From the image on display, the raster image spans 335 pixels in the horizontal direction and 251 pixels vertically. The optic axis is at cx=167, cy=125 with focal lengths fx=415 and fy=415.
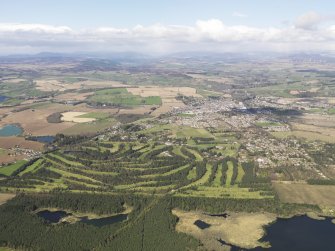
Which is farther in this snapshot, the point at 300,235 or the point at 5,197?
the point at 5,197

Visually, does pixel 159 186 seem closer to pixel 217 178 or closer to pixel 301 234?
pixel 217 178

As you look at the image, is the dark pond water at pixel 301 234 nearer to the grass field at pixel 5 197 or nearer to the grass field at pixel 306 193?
the grass field at pixel 306 193

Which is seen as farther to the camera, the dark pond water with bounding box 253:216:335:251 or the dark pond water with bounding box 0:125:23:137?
the dark pond water with bounding box 0:125:23:137

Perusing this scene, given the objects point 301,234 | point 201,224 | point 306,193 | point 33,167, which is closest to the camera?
point 301,234

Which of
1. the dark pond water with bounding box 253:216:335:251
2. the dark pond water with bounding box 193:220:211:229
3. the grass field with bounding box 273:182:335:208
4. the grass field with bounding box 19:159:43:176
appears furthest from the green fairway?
the grass field with bounding box 19:159:43:176

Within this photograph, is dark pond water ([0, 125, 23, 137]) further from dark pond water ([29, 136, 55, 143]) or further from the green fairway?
the green fairway

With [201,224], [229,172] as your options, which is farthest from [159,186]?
[201,224]

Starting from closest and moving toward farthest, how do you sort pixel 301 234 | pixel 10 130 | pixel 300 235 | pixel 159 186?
pixel 300 235, pixel 301 234, pixel 159 186, pixel 10 130
